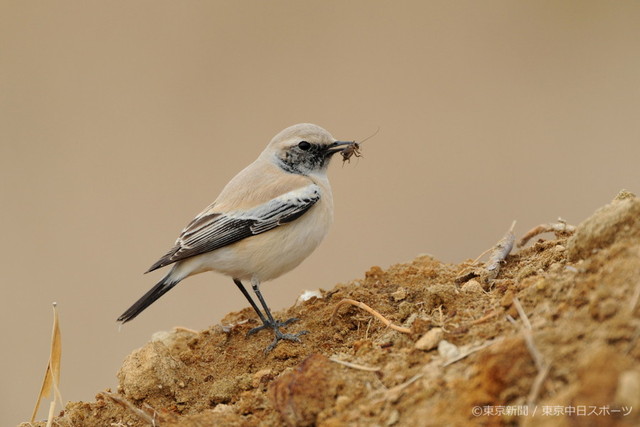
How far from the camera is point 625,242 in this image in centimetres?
360

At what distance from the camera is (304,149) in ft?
22.6

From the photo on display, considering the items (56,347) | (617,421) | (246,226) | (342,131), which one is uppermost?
(342,131)

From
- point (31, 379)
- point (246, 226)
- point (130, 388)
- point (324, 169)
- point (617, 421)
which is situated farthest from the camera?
point (31, 379)

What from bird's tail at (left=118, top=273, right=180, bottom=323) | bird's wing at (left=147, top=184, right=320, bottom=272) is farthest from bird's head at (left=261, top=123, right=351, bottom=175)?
bird's tail at (left=118, top=273, right=180, bottom=323)

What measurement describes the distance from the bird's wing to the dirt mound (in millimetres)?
727

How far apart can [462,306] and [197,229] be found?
2726mm

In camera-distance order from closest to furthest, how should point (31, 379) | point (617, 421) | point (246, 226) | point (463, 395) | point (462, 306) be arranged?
point (617, 421)
point (463, 395)
point (462, 306)
point (246, 226)
point (31, 379)

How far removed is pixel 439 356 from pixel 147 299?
9.79 feet

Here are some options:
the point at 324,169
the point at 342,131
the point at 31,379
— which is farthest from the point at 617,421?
the point at 342,131

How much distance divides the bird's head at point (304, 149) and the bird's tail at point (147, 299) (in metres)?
1.74

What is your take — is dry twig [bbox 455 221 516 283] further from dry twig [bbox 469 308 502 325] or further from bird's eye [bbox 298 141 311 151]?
bird's eye [bbox 298 141 311 151]

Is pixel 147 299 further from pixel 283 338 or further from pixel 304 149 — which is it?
pixel 304 149

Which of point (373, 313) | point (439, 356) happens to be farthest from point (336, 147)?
point (439, 356)

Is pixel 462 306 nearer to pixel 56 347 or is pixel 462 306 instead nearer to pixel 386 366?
pixel 386 366
